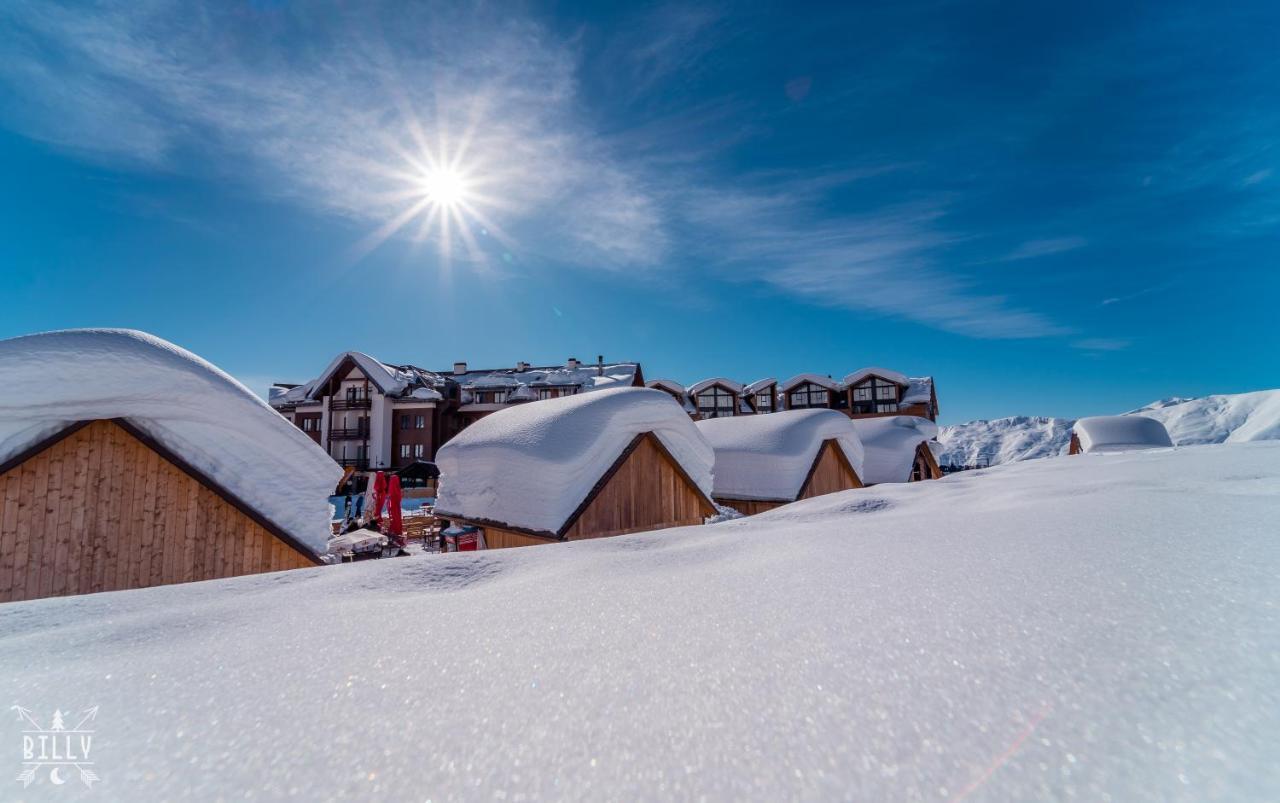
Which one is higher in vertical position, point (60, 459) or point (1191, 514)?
point (60, 459)

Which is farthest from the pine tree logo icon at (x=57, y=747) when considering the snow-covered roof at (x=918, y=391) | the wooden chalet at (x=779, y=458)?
the snow-covered roof at (x=918, y=391)

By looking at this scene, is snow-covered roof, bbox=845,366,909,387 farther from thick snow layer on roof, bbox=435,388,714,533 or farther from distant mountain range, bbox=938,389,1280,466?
thick snow layer on roof, bbox=435,388,714,533

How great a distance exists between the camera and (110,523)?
18.0 feet

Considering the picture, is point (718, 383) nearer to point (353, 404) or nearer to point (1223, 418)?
point (353, 404)

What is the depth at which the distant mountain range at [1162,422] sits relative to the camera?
142ft

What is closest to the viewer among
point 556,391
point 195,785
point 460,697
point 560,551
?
point 195,785

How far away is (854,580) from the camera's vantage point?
1835 millimetres

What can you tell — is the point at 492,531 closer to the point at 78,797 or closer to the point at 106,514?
the point at 106,514

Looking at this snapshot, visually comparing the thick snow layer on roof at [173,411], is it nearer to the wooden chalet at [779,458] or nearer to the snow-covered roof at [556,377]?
the wooden chalet at [779,458]

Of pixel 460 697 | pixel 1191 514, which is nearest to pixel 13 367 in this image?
pixel 460 697

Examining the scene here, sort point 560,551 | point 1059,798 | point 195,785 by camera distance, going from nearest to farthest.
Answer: point 1059,798 → point 195,785 → point 560,551

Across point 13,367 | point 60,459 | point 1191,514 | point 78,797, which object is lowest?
point 78,797

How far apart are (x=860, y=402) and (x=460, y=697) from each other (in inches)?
1529

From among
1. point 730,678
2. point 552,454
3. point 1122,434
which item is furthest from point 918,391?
point 730,678
